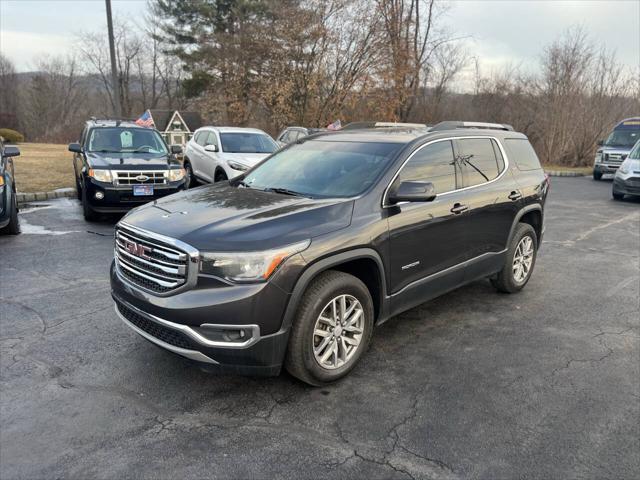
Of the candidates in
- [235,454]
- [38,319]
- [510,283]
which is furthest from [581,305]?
[38,319]

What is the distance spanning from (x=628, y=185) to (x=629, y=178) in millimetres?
193

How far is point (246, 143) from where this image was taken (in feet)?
40.0

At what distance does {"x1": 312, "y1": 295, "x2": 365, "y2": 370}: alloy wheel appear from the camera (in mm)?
3396

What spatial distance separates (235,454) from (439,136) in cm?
323

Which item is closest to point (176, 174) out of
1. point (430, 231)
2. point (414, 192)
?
point (430, 231)

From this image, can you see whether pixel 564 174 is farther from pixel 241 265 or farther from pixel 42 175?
pixel 241 265

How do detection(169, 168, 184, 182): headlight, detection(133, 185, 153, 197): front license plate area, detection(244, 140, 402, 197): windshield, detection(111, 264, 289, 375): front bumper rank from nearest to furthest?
detection(111, 264, 289, 375): front bumper, detection(244, 140, 402, 197): windshield, detection(133, 185, 153, 197): front license plate area, detection(169, 168, 184, 182): headlight

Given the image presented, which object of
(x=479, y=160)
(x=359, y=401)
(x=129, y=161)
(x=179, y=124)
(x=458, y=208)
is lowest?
(x=359, y=401)

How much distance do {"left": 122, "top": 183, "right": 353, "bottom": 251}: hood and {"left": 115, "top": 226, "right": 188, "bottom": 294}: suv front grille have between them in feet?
0.31

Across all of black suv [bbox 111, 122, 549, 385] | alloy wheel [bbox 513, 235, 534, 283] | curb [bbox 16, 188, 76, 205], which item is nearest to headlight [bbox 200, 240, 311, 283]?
black suv [bbox 111, 122, 549, 385]

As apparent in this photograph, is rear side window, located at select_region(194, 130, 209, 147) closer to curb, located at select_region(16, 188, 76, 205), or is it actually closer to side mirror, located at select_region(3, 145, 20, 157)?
curb, located at select_region(16, 188, 76, 205)

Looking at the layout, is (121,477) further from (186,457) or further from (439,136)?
(439,136)

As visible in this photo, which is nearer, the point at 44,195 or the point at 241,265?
the point at 241,265

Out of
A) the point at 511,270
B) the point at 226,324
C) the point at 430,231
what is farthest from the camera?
the point at 511,270
